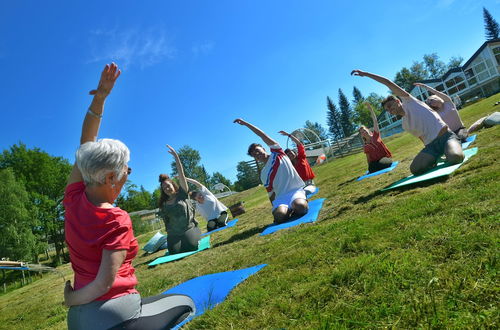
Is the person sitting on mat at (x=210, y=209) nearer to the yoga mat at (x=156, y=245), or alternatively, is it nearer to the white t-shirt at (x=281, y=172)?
the yoga mat at (x=156, y=245)

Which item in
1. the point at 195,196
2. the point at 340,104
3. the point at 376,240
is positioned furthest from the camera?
the point at 340,104

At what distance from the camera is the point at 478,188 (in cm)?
379

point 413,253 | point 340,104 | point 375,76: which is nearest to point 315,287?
point 413,253

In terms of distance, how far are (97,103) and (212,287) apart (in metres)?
2.61

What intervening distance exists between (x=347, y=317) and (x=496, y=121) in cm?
1134

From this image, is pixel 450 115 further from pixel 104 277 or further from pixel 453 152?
pixel 104 277

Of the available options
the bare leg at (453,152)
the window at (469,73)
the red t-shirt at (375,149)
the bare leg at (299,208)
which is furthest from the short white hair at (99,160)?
the window at (469,73)

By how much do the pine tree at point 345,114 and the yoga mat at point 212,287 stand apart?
102093 mm

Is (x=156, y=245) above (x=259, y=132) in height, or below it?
below

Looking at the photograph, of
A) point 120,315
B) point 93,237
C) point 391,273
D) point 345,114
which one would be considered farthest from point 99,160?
point 345,114

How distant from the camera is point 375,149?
1090 centimetres

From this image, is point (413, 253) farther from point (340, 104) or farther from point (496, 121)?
point (340, 104)

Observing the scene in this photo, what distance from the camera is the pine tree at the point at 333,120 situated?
347 ft

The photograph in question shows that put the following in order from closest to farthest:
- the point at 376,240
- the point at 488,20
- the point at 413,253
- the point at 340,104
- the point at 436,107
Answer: the point at 413,253 → the point at 376,240 → the point at 436,107 → the point at 488,20 → the point at 340,104
